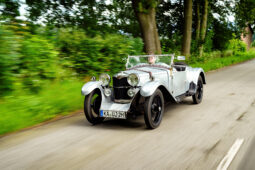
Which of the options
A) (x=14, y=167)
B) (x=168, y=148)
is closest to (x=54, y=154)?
(x=14, y=167)

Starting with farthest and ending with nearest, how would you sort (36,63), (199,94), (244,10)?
(244,10) → (199,94) → (36,63)

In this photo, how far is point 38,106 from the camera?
240 inches

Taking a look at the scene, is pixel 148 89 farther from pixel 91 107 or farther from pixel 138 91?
pixel 91 107

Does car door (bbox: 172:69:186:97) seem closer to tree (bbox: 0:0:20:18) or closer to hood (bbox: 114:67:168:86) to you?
hood (bbox: 114:67:168:86)

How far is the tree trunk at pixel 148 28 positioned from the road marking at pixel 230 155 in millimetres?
9476

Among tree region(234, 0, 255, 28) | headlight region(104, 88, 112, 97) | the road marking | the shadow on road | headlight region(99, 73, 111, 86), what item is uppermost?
tree region(234, 0, 255, 28)

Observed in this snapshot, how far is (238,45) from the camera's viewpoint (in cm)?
3138

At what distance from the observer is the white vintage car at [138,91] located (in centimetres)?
539

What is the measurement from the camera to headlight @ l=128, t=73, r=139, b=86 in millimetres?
5457

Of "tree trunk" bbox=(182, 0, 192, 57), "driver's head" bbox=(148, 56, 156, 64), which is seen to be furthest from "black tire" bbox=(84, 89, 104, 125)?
"tree trunk" bbox=(182, 0, 192, 57)

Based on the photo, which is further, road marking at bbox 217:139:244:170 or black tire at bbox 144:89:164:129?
black tire at bbox 144:89:164:129

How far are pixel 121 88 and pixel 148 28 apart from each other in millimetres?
8239

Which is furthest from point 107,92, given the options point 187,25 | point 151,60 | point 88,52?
point 187,25

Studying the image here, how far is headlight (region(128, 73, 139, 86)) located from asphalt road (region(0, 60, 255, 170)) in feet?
2.96
